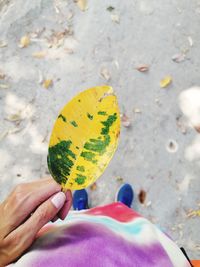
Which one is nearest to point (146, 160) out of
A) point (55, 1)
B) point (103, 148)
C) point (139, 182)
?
point (139, 182)

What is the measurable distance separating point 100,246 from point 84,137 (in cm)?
28

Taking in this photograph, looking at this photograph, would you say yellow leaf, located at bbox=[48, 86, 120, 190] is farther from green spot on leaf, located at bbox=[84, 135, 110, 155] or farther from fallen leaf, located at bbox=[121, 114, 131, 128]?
fallen leaf, located at bbox=[121, 114, 131, 128]

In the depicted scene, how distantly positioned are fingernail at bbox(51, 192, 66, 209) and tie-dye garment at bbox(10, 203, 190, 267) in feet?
0.26

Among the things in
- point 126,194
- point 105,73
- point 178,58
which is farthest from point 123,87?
point 126,194

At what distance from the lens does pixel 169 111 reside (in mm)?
1971

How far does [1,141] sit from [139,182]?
2.17ft

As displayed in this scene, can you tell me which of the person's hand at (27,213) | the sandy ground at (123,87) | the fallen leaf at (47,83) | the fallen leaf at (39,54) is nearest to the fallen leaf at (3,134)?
the sandy ground at (123,87)

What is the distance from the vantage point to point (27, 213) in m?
0.84

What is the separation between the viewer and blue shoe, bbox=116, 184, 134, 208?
5.94 feet

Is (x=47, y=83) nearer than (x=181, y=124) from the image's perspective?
No

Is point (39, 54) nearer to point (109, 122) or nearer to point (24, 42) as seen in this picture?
point (24, 42)

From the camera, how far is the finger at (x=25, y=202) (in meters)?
0.83

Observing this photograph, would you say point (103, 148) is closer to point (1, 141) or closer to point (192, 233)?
point (192, 233)

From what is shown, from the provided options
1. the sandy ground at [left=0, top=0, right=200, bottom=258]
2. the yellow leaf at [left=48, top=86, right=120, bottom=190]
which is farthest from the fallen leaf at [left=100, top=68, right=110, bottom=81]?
the yellow leaf at [left=48, top=86, right=120, bottom=190]
